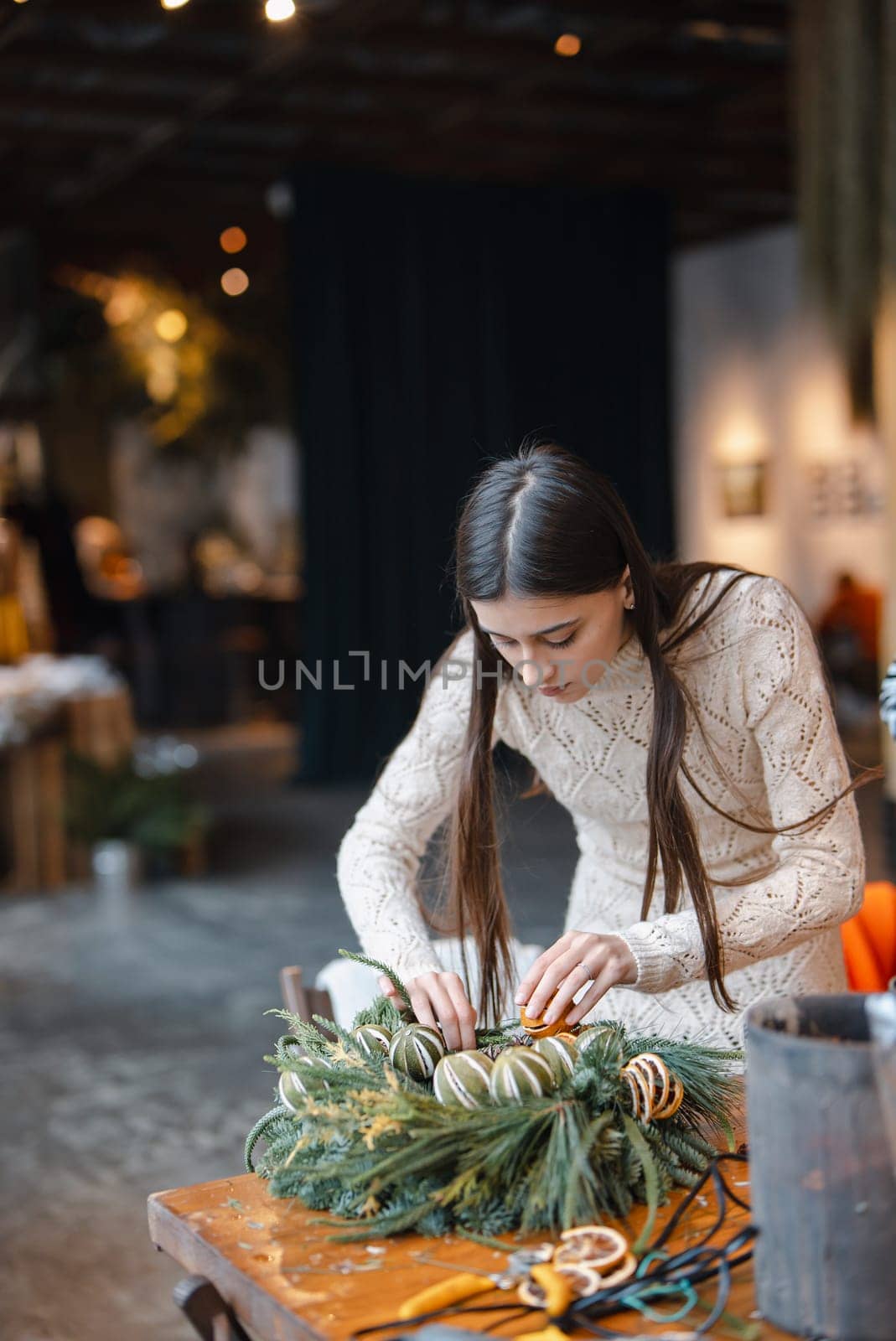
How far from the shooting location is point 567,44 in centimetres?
604

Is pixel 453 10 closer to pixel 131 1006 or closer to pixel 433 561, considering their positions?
pixel 433 561

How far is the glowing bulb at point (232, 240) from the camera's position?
9.71 meters

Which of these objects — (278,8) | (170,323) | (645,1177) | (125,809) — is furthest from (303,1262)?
(170,323)

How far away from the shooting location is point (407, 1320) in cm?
96

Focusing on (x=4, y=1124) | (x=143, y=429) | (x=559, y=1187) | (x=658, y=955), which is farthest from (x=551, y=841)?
(x=143, y=429)

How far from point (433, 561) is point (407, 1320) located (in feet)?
25.4

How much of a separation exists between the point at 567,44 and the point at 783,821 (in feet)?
16.9

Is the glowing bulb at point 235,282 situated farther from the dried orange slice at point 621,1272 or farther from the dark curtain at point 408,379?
the dried orange slice at point 621,1272

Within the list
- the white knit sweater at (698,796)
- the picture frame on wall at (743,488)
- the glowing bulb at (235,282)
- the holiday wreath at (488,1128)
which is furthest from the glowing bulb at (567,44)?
the holiday wreath at (488,1128)

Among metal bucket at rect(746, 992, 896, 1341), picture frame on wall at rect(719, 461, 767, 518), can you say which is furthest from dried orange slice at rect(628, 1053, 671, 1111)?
picture frame on wall at rect(719, 461, 767, 518)

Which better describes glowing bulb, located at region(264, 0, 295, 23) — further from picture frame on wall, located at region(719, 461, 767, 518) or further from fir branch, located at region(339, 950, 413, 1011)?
picture frame on wall, located at region(719, 461, 767, 518)

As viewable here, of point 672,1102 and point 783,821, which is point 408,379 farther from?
point 672,1102

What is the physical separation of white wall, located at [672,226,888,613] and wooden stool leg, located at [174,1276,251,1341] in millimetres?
8687

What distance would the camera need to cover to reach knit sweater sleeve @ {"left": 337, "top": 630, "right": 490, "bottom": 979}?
1811 millimetres
